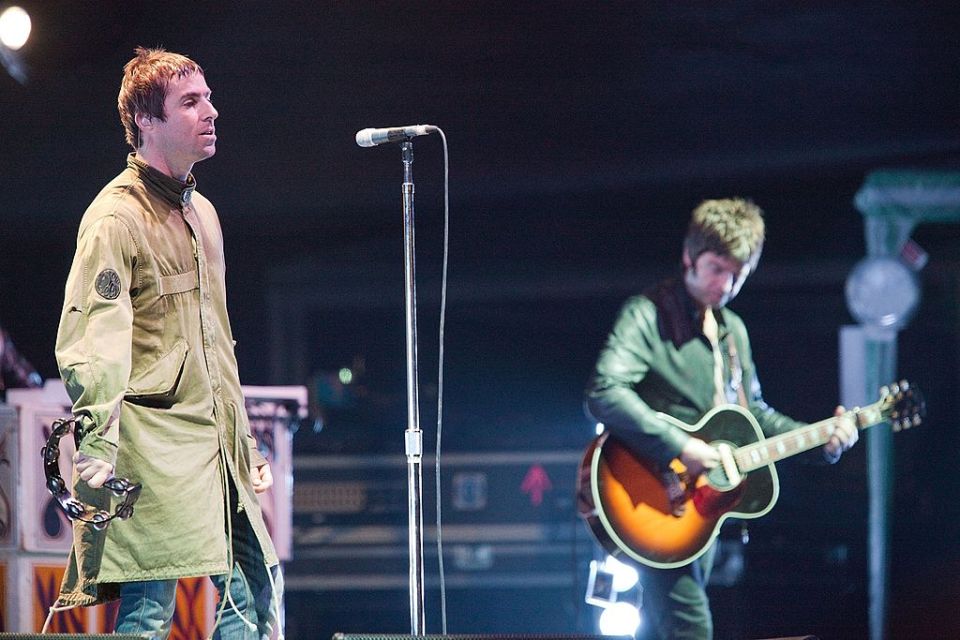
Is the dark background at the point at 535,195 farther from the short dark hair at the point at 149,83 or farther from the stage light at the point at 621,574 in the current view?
the short dark hair at the point at 149,83

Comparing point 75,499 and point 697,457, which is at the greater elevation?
point 697,457

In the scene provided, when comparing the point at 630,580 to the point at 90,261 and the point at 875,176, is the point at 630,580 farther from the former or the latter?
the point at 90,261

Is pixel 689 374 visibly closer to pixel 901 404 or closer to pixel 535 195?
pixel 901 404

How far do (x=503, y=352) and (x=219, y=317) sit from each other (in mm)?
1359

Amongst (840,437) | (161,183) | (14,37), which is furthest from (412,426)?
(14,37)

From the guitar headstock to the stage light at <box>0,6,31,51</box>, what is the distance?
312cm

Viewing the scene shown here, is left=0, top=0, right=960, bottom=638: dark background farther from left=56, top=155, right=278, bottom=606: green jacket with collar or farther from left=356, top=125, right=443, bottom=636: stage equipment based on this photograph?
left=56, top=155, right=278, bottom=606: green jacket with collar

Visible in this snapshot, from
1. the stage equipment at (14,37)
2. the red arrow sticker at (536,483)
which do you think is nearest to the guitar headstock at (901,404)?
the red arrow sticker at (536,483)

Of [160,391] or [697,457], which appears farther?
[697,457]

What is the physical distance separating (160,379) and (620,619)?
1.86 meters

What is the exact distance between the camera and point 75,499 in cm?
230

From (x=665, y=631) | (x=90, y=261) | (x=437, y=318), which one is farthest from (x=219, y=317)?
(x=665, y=631)

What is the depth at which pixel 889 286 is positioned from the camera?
3.61m

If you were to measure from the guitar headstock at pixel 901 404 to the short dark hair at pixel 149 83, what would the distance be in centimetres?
228
